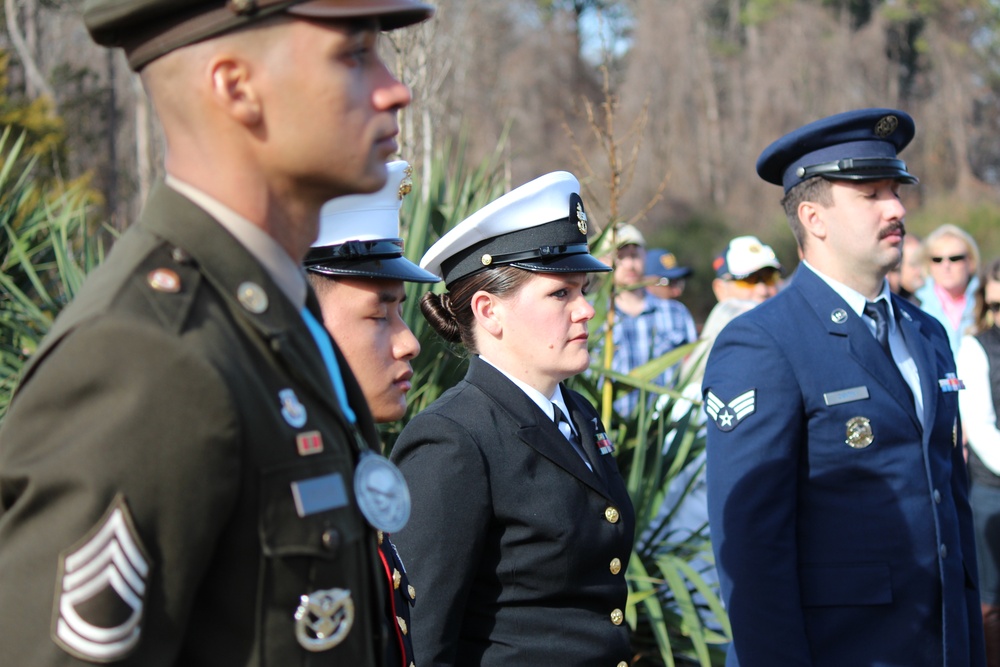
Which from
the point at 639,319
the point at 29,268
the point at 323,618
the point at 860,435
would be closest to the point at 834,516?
the point at 860,435

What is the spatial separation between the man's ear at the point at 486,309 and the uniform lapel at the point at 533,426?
0.12 meters

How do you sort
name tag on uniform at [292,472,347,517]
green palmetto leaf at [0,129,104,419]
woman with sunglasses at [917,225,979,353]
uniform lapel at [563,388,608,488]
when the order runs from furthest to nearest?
1. woman with sunglasses at [917,225,979,353]
2. green palmetto leaf at [0,129,104,419]
3. uniform lapel at [563,388,608,488]
4. name tag on uniform at [292,472,347,517]

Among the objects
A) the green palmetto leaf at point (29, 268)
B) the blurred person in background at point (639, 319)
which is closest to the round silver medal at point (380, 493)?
the green palmetto leaf at point (29, 268)

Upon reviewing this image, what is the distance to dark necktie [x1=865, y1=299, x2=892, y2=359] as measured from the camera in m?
3.13

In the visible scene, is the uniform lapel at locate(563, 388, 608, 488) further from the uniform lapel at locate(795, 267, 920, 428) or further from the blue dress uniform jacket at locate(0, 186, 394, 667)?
the blue dress uniform jacket at locate(0, 186, 394, 667)

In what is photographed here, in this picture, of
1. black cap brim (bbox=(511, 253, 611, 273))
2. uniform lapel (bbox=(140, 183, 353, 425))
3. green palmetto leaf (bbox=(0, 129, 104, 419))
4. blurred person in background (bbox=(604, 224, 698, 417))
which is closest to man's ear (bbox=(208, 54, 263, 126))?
uniform lapel (bbox=(140, 183, 353, 425))

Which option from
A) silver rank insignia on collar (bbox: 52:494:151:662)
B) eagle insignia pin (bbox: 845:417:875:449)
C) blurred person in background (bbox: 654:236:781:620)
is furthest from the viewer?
blurred person in background (bbox: 654:236:781:620)

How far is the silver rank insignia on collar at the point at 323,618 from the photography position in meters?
1.26

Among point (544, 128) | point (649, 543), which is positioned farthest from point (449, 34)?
point (544, 128)

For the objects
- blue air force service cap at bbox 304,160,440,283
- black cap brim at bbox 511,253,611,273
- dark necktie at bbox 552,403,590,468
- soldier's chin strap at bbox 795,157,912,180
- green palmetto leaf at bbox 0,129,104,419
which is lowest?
dark necktie at bbox 552,403,590,468

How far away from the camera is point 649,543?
14.8 ft

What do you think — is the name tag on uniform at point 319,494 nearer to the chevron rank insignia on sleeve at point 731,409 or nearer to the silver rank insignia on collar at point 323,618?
the silver rank insignia on collar at point 323,618

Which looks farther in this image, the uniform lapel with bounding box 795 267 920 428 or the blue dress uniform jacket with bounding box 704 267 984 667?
the uniform lapel with bounding box 795 267 920 428

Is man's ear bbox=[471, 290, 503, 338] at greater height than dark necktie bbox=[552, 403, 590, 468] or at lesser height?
greater
